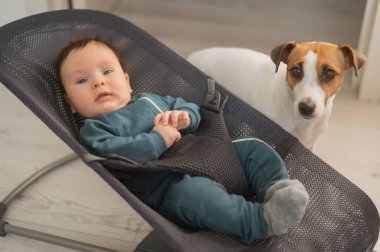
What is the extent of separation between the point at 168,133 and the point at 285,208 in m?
0.33

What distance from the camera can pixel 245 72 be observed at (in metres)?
1.68

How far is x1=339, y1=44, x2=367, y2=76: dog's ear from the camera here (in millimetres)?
1389

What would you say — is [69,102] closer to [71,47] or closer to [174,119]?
[71,47]

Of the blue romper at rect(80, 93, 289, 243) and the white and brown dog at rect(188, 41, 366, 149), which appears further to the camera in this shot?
the white and brown dog at rect(188, 41, 366, 149)

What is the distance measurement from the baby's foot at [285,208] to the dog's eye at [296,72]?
1.38 ft

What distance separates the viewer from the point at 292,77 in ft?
4.63

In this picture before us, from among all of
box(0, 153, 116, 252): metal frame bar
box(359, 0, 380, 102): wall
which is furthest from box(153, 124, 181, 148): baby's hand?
box(359, 0, 380, 102): wall

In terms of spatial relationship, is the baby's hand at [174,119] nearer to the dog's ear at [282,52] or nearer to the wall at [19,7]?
the dog's ear at [282,52]

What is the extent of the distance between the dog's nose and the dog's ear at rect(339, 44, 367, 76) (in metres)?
0.18

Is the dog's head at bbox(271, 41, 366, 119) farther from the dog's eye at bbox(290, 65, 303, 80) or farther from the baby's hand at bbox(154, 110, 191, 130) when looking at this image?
the baby's hand at bbox(154, 110, 191, 130)

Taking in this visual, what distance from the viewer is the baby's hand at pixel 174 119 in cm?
122

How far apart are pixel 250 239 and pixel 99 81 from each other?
524mm

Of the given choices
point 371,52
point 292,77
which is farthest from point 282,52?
point 371,52

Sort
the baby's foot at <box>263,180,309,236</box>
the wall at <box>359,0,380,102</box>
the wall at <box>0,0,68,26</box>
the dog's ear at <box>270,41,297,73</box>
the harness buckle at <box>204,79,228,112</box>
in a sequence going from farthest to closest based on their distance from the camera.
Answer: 1. the wall at <box>0,0,68,26</box>
2. the wall at <box>359,0,380,102</box>
3. the dog's ear at <box>270,41,297,73</box>
4. the harness buckle at <box>204,79,228,112</box>
5. the baby's foot at <box>263,180,309,236</box>
